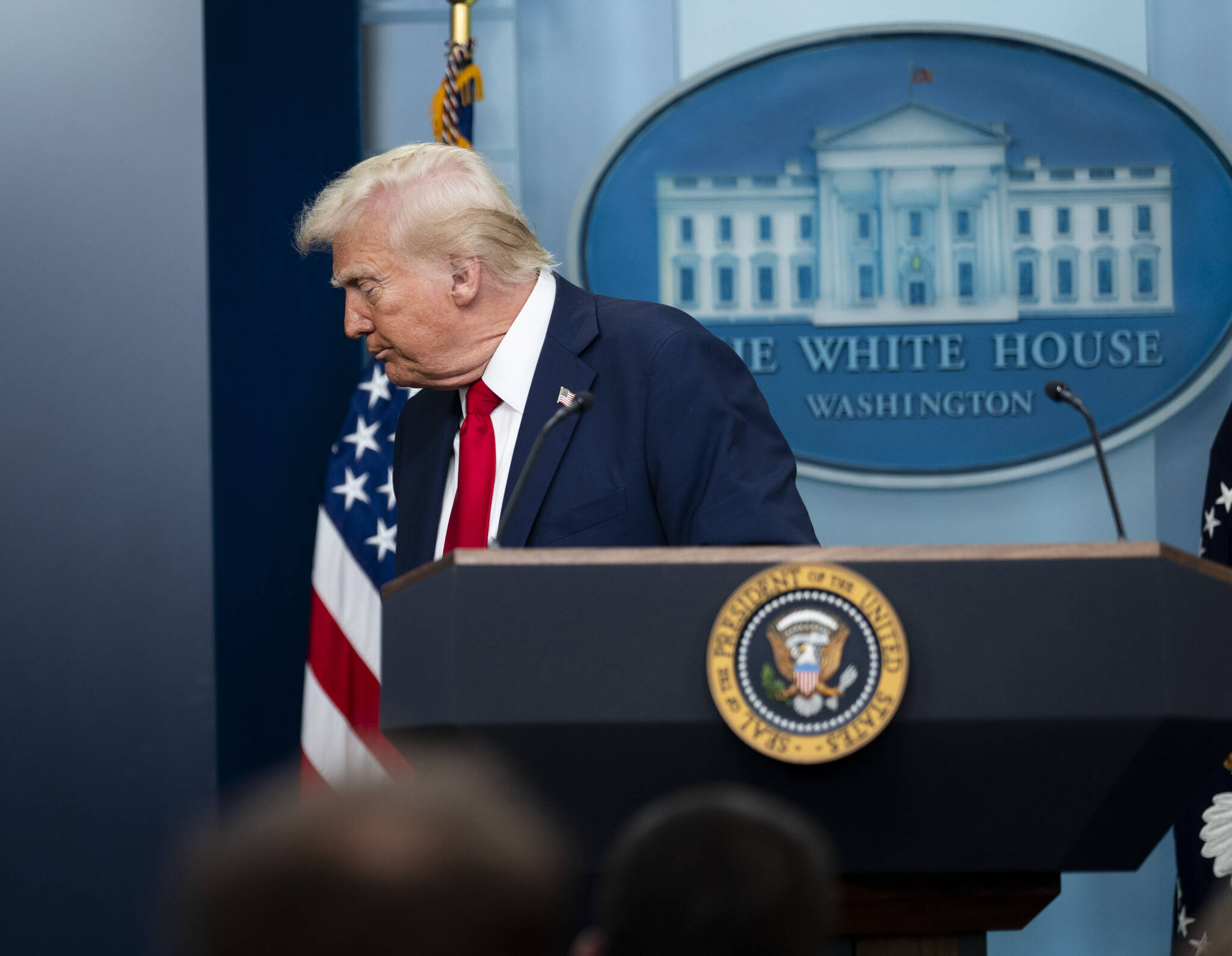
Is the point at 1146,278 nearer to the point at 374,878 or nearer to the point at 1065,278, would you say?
the point at 1065,278

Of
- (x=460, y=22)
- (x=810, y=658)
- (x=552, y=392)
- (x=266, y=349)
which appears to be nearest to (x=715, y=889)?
(x=810, y=658)

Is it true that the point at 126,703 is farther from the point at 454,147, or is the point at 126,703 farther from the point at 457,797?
the point at 457,797

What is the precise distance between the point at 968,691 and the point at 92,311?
2.42m

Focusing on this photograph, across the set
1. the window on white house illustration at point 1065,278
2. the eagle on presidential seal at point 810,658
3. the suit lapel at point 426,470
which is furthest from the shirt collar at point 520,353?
the window on white house illustration at point 1065,278

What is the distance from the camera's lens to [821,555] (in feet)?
4.10

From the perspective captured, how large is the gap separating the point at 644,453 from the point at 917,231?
7.05 ft

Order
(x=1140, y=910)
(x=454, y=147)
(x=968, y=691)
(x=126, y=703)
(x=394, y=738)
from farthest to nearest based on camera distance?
→ (x=1140, y=910)
(x=126, y=703)
(x=454, y=147)
(x=394, y=738)
(x=968, y=691)

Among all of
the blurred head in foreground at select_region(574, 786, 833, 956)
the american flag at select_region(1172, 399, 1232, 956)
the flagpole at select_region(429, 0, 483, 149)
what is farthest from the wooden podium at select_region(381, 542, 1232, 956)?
the flagpole at select_region(429, 0, 483, 149)

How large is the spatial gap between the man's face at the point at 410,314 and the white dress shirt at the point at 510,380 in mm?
39

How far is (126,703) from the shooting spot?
3051mm

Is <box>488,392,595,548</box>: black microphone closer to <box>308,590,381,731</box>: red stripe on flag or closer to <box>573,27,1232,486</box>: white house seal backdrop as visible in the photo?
<box>308,590,381,731</box>: red stripe on flag

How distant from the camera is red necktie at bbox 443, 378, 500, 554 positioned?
194cm

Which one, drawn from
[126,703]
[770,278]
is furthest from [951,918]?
[770,278]

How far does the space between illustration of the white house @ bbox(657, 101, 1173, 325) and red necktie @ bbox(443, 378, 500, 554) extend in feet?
5.93
